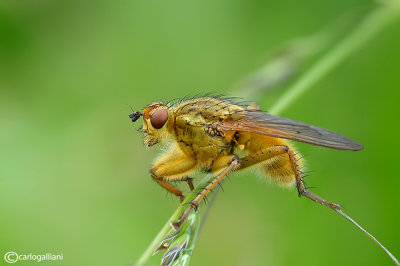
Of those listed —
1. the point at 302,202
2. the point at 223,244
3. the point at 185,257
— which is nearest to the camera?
the point at 185,257

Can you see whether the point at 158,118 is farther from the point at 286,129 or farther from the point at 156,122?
the point at 286,129

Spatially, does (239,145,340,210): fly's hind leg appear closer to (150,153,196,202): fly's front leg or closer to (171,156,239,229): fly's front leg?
(171,156,239,229): fly's front leg

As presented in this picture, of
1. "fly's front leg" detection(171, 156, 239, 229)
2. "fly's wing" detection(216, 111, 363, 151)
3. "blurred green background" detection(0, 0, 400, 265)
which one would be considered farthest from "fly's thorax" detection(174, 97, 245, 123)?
"blurred green background" detection(0, 0, 400, 265)

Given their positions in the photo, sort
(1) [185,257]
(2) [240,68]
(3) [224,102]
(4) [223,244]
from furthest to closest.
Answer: (2) [240,68] → (4) [223,244] → (3) [224,102] → (1) [185,257]

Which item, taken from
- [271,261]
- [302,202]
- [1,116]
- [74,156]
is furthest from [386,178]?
[1,116]

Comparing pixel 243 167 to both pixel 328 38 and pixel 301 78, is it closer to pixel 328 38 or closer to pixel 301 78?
pixel 301 78

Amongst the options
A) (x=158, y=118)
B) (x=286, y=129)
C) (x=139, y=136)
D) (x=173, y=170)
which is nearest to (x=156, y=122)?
(x=158, y=118)
